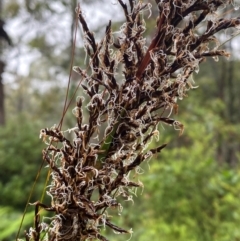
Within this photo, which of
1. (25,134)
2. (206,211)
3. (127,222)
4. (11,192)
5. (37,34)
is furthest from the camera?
(37,34)

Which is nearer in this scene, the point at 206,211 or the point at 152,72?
the point at 152,72

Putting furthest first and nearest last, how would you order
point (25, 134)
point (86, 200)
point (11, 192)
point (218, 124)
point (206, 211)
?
point (218, 124)
point (25, 134)
point (11, 192)
point (206, 211)
point (86, 200)

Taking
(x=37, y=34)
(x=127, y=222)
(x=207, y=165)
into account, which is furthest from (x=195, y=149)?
(x=37, y=34)

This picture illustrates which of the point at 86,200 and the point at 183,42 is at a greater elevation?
the point at 183,42

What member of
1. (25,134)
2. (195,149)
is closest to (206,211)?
(195,149)

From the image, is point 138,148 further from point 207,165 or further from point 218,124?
point 218,124

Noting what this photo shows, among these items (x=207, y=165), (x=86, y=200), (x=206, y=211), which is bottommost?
(x=86, y=200)

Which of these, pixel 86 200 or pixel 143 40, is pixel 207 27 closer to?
pixel 143 40
